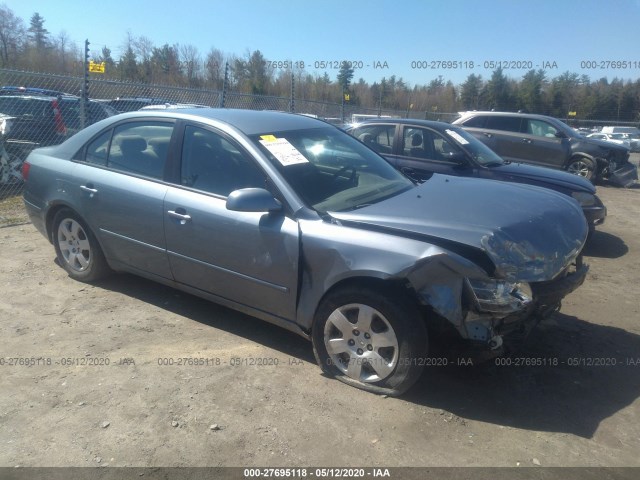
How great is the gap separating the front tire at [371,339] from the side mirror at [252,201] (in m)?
0.70

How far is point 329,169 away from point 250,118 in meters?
0.81

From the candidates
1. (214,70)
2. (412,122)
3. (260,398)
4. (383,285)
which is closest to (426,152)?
(412,122)

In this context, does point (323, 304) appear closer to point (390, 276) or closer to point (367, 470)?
point (390, 276)

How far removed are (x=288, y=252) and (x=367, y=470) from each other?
138 centimetres

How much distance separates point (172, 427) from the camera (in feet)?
9.30

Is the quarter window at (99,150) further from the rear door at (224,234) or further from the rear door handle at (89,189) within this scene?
the rear door at (224,234)

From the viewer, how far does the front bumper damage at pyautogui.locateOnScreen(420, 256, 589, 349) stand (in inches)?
110

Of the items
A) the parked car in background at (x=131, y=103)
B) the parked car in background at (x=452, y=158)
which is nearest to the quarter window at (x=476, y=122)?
the parked car in background at (x=452, y=158)

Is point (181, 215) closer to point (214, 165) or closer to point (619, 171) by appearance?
point (214, 165)

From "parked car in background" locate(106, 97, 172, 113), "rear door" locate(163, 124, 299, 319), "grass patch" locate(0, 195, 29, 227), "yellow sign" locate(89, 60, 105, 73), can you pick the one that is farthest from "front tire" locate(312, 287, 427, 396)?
"parked car in background" locate(106, 97, 172, 113)

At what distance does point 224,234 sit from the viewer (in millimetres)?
3510

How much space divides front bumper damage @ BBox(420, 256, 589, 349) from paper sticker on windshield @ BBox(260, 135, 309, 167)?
1398mm

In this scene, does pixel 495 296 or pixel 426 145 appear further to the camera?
pixel 426 145

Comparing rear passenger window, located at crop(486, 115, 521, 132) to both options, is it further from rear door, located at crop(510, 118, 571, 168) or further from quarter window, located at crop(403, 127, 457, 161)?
quarter window, located at crop(403, 127, 457, 161)
